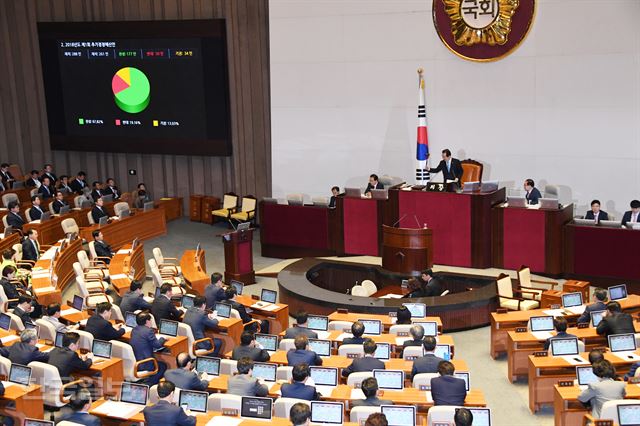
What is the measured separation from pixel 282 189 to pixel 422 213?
15.1ft

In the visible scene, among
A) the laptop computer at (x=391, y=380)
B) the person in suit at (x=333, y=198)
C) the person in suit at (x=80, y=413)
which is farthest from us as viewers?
the person in suit at (x=333, y=198)

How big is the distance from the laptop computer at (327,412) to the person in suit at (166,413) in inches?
43.7

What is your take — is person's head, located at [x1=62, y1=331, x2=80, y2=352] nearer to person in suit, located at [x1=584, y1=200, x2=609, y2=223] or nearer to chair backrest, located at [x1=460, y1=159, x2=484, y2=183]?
person in suit, located at [x1=584, y1=200, x2=609, y2=223]

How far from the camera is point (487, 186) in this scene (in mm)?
15336

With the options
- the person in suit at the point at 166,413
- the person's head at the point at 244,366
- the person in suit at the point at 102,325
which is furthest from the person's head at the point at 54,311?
the person in suit at the point at 166,413

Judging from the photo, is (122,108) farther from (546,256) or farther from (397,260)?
(546,256)

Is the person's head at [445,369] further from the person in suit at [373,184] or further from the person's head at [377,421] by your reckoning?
the person in suit at [373,184]

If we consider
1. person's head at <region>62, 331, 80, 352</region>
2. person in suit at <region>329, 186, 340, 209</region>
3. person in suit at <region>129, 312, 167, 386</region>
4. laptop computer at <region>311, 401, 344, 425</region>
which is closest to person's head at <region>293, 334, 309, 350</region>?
laptop computer at <region>311, 401, 344, 425</region>

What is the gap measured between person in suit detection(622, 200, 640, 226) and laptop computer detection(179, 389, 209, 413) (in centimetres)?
897

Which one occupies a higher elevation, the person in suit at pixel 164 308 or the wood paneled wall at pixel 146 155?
the wood paneled wall at pixel 146 155

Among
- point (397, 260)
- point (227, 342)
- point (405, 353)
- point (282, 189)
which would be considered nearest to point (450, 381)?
point (405, 353)

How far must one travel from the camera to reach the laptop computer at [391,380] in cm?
891

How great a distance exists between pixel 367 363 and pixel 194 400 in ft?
6.43

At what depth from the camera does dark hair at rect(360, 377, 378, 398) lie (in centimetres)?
817
